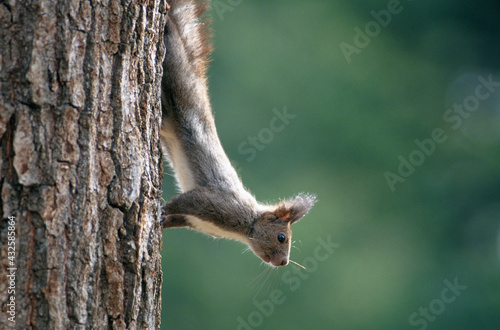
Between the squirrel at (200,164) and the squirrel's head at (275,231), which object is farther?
the squirrel's head at (275,231)

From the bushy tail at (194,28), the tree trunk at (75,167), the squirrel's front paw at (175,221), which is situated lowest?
the tree trunk at (75,167)

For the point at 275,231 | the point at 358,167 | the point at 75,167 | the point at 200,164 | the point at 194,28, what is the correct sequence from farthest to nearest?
the point at 358,167 → the point at 275,231 → the point at 200,164 → the point at 194,28 → the point at 75,167

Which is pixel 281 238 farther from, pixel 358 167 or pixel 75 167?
pixel 358 167

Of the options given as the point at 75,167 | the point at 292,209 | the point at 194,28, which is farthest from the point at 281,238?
the point at 75,167

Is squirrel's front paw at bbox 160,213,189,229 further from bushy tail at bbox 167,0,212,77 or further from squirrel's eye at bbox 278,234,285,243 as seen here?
bushy tail at bbox 167,0,212,77

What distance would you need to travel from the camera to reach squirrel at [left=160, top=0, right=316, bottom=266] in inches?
120

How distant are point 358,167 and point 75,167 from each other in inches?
319

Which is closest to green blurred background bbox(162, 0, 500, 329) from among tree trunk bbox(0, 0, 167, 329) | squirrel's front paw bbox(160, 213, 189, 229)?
squirrel's front paw bbox(160, 213, 189, 229)

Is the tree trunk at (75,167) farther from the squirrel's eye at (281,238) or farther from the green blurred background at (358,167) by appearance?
the green blurred background at (358,167)

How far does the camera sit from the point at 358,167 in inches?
375

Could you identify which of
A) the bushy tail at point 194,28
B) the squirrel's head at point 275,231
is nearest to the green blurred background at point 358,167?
the squirrel's head at point 275,231

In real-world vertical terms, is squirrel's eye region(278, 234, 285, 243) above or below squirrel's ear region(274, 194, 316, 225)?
below

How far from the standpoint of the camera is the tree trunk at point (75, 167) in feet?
5.23

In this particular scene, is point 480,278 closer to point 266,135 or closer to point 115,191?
point 266,135
